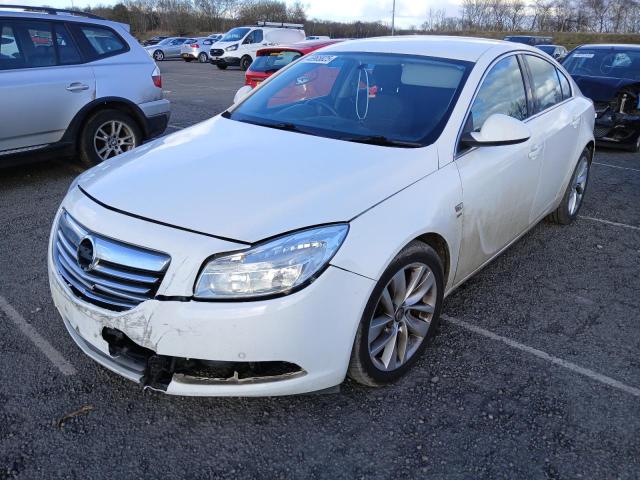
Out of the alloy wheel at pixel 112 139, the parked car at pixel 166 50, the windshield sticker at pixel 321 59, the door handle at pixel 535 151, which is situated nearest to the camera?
the door handle at pixel 535 151

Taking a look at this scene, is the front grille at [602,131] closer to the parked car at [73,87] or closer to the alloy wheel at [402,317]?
the parked car at [73,87]

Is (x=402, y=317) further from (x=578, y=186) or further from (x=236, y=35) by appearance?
(x=236, y=35)

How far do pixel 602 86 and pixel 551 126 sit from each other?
512 cm

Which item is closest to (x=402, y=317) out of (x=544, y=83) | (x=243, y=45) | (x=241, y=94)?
(x=241, y=94)

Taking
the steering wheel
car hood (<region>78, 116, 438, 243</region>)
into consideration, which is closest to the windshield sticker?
the steering wheel

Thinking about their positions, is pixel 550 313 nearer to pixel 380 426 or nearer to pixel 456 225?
pixel 456 225

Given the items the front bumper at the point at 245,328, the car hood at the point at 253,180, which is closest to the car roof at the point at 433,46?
the car hood at the point at 253,180

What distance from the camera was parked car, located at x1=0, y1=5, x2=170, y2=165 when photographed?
556 cm

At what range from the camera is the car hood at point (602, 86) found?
8.28 meters

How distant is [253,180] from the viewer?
2.68 meters

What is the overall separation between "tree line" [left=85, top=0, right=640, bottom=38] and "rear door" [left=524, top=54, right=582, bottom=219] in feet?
181

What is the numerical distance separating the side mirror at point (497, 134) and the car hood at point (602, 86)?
20.1ft

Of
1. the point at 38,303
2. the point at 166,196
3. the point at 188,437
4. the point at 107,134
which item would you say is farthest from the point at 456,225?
the point at 107,134

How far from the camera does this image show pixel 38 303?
354 cm
